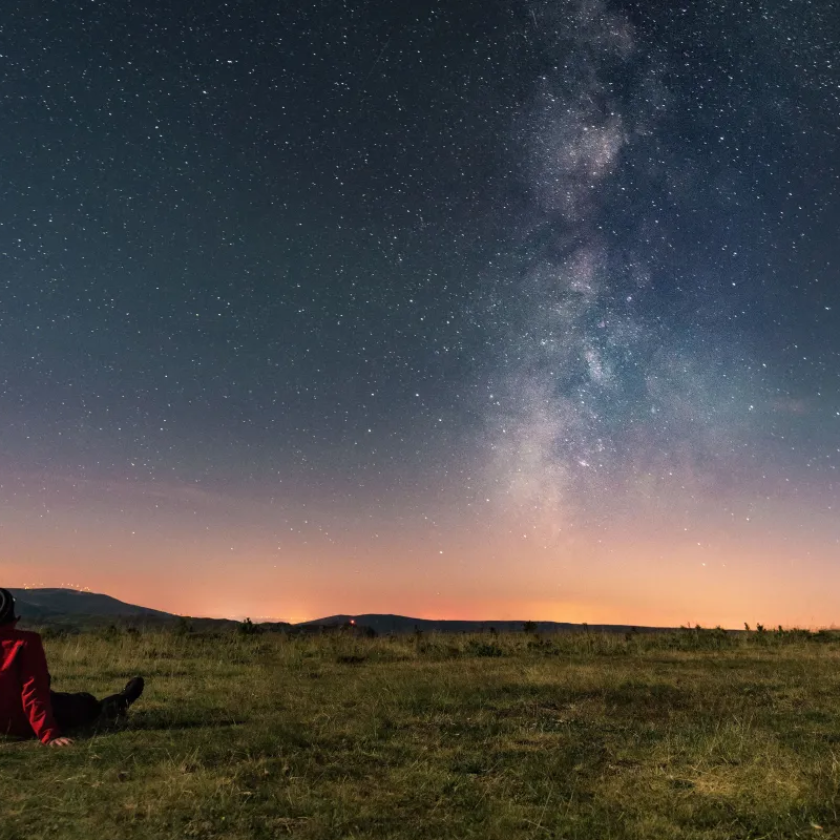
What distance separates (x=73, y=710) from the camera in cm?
766

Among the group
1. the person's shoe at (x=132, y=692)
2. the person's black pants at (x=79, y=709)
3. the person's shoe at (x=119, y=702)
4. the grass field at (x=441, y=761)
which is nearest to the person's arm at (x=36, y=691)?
the grass field at (x=441, y=761)

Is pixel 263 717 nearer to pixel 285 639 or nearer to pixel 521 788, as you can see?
pixel 521 788

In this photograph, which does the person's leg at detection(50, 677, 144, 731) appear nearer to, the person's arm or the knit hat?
the person's arm

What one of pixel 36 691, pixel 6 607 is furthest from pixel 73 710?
pixel 6 607

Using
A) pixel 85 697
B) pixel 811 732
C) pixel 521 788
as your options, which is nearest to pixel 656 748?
pixel 521 788

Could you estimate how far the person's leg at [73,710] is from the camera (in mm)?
7508

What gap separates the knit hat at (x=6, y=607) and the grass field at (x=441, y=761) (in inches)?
49.0

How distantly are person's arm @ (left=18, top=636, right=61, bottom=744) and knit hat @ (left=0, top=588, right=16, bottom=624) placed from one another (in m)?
0.28

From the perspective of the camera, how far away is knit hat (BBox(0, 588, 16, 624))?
6.64m

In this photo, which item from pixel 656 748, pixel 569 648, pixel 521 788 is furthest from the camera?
pixel 569 648

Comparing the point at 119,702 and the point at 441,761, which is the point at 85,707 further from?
the point at 441,761

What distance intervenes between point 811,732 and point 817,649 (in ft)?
51.0

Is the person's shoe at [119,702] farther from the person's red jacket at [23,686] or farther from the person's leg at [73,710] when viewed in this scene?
the person's red jacket at [23,686]

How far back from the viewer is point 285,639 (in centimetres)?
2166
